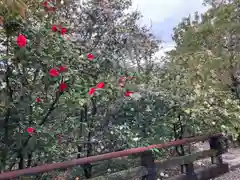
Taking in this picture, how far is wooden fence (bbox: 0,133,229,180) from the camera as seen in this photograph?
7.65ft

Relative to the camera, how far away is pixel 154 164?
3328 millimetres

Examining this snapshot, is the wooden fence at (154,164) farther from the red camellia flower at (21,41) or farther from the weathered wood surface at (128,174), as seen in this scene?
the red camellia flower at (21,41)

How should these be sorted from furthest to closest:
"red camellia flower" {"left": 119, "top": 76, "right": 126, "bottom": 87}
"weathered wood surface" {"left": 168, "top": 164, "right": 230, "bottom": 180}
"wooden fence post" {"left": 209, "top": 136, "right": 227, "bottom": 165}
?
1. "wooden fence post" {"left": 209, "top": 136, "right": 227, "bottom": 165}
2. "weathered wood surface" {"left": 168, "top": 164, "right": 230, "bottom": 180}
3. "red camellia flower" {"left": 119, "top": 76, "right": 126, "bottom": 87}

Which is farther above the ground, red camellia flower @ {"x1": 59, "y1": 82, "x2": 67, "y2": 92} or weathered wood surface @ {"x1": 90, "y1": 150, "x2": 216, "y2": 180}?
red camellia flower @ {"x1": 59, "y1": 82, "x2": 67, "y2": 92}

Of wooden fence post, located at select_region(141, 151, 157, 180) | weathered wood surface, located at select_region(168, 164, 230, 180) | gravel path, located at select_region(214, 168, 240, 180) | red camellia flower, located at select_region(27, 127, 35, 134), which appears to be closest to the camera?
red camellia flower, located at select_region(27, 127, 35, 134)

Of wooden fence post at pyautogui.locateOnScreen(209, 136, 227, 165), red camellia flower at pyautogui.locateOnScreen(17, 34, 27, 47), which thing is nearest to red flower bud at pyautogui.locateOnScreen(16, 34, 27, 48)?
red camellia flower at pyautogui.locateOnScreen(17, 34, 27, 47)

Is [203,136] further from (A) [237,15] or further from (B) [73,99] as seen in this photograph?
(A) [237,15]

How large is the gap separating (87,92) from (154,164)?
1521 mm

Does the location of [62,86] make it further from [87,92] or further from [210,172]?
[210,172]

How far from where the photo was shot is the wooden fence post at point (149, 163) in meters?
3.26

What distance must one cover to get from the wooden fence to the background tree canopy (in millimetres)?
173

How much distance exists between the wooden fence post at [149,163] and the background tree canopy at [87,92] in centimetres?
16

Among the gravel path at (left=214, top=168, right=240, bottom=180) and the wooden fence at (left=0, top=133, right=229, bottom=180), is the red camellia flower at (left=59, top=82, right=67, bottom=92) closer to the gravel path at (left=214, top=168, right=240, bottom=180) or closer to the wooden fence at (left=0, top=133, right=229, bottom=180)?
the wooden fence at (left=0, top=133, right=229, bottom=180)

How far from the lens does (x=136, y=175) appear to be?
10.3 feet
